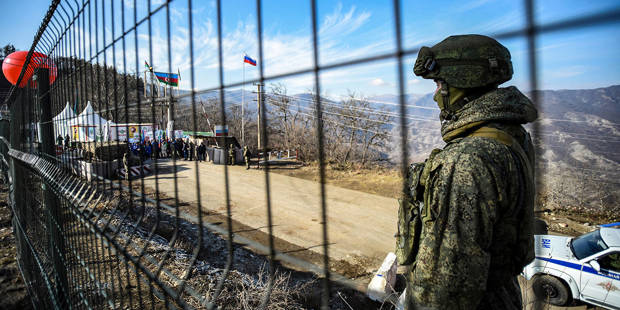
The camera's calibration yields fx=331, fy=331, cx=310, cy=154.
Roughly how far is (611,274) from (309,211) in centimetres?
753

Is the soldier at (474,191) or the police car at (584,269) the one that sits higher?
the soldier at (474,191)

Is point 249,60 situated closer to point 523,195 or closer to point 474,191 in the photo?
point 474,191

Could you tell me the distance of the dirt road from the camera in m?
7.88

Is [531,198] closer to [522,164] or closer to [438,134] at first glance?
[522,164]

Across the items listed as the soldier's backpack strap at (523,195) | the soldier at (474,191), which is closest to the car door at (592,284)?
the soldier at (474,191)

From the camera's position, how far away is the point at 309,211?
1076 cm

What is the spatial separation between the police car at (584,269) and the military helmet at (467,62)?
160 inches

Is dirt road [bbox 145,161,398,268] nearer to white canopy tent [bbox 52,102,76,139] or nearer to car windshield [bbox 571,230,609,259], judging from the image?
car windshield [bbox 571,230,609,259]

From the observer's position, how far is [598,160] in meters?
0.88

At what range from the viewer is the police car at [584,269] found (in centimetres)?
439

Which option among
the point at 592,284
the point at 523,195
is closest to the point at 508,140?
the point at 523,195

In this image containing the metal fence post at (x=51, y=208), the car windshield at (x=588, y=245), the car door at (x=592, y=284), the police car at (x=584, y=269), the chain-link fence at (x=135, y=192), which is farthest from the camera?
the car windshield at (x=588, y=245)

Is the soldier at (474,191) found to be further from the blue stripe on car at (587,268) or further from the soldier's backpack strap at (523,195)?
the blue stripe on car at (587,268)

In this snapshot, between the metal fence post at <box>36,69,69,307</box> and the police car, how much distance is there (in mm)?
4984
